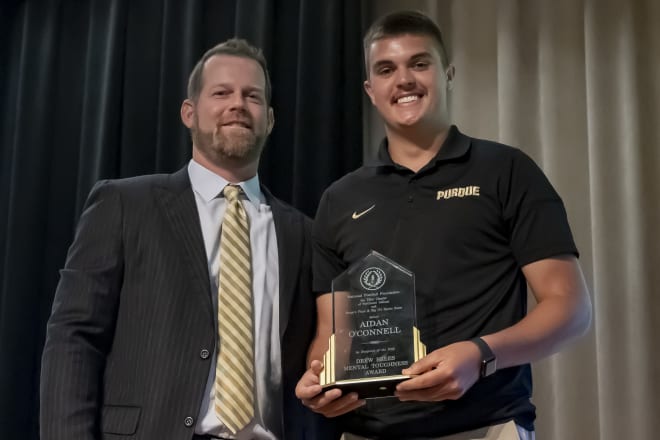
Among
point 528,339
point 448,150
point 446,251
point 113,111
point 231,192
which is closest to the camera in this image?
point 528,339

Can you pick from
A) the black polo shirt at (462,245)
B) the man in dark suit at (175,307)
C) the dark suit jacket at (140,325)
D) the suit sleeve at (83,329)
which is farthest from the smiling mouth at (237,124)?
the black polo shirt at (462,245)

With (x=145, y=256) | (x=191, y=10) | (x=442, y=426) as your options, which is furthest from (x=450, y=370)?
(x=191, y=10)

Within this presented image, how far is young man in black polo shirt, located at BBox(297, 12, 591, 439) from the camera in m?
1.60

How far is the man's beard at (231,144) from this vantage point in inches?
88.7

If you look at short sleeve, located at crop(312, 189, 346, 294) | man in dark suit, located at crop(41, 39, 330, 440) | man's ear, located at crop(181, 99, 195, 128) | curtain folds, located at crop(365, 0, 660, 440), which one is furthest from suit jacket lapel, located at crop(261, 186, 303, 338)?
curtain folds, located at crop(365, 0, 660, 440)

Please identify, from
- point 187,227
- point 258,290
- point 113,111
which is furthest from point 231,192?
point 113,111

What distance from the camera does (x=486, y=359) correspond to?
1524 millimetres

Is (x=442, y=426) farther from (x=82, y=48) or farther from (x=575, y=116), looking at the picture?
Answer: (x=82, y=48)

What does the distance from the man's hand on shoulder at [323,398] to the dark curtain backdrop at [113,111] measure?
1.09 meters

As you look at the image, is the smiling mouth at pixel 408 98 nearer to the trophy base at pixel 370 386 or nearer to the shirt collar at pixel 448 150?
the shirt collar at pixel 448 150

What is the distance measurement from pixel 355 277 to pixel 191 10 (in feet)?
5.36

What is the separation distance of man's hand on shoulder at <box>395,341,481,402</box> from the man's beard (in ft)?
3.18

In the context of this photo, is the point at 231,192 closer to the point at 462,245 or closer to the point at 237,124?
the point at 237,124

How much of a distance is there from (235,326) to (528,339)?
28.7 inches
